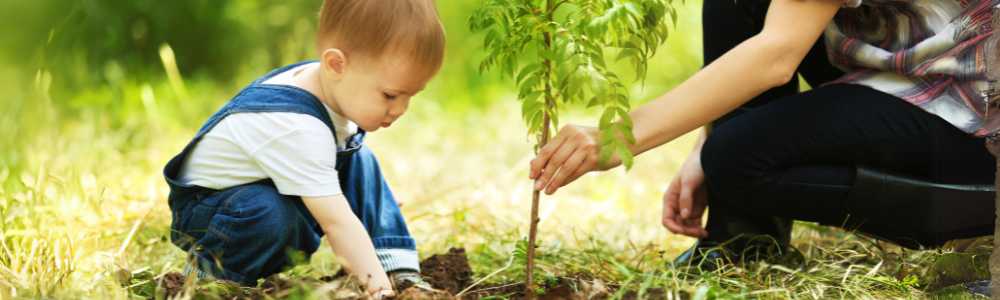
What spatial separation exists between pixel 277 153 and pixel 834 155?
1.12 meters

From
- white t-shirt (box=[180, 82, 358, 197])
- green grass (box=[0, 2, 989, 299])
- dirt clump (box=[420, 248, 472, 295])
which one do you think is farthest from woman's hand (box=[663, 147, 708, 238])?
white t-shirt (box=[180, 82, 358, 197])

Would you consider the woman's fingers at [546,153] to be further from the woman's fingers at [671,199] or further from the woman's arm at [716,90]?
the woman's fingers at [671,199]

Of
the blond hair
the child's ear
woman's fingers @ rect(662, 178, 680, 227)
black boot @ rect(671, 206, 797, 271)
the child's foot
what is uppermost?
the blond hair

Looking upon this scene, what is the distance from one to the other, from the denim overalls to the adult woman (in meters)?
0.48

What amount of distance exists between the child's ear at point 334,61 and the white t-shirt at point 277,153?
0.32 ft

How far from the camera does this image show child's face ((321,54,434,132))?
2061 millimetres

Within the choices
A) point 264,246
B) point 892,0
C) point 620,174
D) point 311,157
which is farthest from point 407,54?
point 620,174

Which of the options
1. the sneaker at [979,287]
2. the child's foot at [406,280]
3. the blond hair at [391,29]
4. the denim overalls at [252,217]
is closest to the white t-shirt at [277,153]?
the denim overalls at [252,217]

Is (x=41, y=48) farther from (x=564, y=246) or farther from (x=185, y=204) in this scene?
(x=564, y=246)

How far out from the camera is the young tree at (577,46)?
5.90 feet

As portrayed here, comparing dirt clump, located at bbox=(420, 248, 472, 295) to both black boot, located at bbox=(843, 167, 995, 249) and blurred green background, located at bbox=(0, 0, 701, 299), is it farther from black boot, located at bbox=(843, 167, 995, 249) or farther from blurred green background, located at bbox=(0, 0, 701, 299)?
black boot, located at bbox=(843, 167, 995, 249)

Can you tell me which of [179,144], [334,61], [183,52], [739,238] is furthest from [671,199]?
[183,52]

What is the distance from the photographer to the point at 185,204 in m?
2.26

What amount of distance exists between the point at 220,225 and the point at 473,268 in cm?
69
